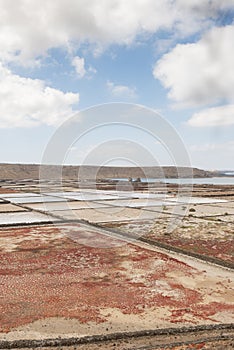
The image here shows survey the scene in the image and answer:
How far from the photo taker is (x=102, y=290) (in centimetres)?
947

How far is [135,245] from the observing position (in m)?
15.1

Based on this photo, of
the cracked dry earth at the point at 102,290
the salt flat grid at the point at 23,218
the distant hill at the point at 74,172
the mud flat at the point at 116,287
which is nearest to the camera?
the mud flat at the point at 116,287

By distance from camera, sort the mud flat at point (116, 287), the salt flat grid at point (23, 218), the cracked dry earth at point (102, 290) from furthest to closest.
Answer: the salt flat grid at point (23, 218)
the cracked dry earth at point (102, 290)
the mud flat at point (116, 287)

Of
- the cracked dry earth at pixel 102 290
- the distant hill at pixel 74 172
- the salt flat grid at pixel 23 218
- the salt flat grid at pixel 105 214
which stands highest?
the distant hill at pixel 74 172

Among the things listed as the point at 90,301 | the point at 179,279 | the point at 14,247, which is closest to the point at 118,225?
the point at 14,247

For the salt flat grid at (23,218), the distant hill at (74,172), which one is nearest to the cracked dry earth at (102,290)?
the salt flat grid at (23,218)

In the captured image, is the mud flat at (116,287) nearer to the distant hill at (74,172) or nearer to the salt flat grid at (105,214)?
the salt flat grid at (105,214)

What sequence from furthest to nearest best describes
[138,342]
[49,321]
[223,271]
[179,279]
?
[223,271], [179,279], [49,321], [138,342]

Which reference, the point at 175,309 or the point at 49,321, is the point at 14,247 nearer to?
the point at 49,321

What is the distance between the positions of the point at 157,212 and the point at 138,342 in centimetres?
1913

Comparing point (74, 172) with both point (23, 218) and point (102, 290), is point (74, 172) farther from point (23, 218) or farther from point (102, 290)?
point (102, 290)

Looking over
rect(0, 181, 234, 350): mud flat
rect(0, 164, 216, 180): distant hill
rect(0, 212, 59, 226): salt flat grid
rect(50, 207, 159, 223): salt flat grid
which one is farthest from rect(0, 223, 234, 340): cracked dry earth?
rect(0, 164, 216, 180): distant hill

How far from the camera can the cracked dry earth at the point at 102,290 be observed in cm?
755

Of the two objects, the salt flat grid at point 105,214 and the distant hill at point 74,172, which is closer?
the salt flat grid at point 105,214
